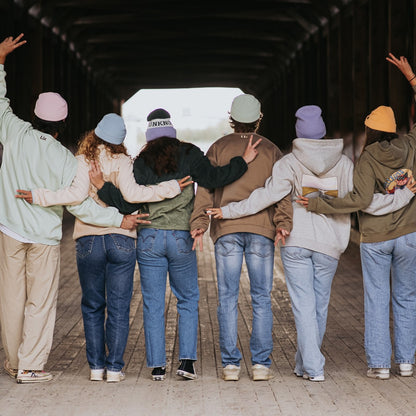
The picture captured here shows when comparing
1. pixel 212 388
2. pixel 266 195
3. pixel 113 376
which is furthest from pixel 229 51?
pixel 212 388

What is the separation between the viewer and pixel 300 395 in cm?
460

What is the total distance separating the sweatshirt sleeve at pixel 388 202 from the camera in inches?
197

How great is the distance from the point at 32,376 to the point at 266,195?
1.62 metres

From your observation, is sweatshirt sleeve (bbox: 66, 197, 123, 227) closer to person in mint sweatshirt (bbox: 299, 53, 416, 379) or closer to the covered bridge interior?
person in mint sweatshirt (bbox: 299, 53, 416, 379)

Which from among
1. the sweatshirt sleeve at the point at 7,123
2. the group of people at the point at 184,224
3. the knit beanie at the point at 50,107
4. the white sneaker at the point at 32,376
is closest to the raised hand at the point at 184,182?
the group of people at the point at 184,224

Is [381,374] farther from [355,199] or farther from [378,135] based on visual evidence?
[378,135]

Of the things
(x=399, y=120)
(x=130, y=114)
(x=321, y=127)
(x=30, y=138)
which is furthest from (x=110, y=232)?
(x=130, y=114)

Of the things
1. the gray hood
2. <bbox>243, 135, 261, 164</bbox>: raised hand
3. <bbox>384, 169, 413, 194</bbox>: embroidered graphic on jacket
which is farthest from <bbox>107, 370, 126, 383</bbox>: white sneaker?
<bbox>384, 169, 413, 194</bbox>: embroidered graphic on jacket

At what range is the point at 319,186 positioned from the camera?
4992 mm

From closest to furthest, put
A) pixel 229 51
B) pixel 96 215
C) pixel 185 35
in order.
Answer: pixel 96 215 < pixel 185 35 < pixel 229 51

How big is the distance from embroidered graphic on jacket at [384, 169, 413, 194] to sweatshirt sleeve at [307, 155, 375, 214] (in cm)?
10

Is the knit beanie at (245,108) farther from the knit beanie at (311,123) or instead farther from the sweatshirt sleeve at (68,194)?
the sweatshirt sleeve at (68,194)

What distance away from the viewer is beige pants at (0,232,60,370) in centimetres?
493

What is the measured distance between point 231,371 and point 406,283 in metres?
1.12
